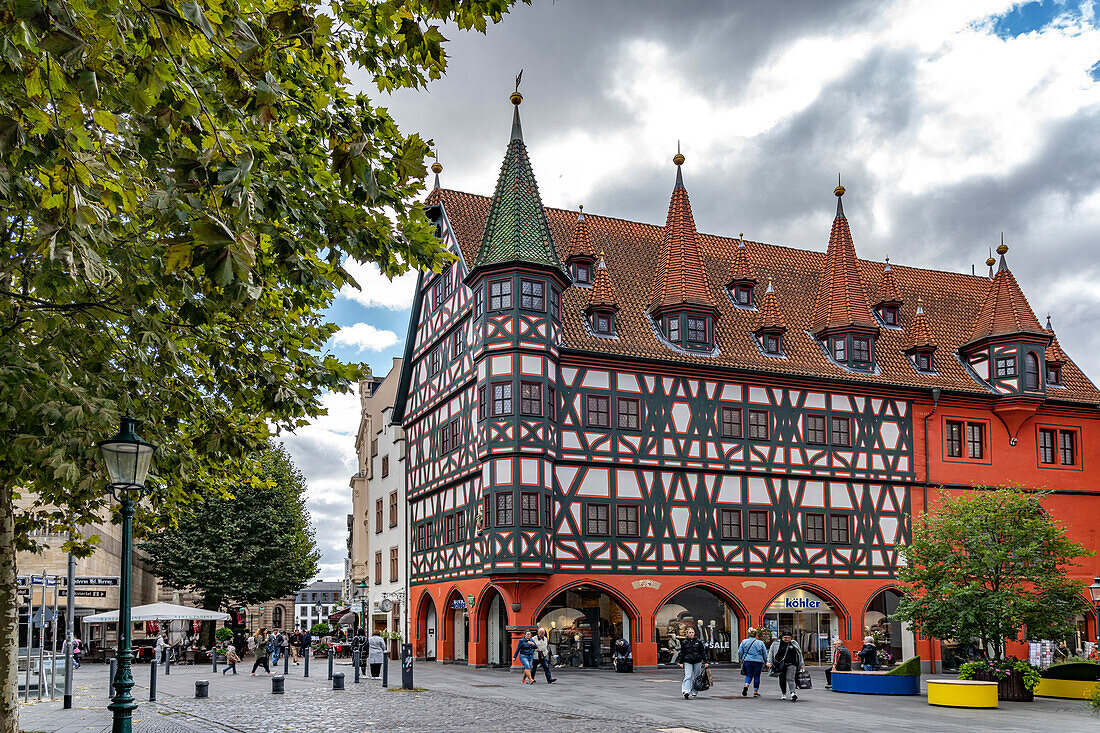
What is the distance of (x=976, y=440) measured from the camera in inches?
1663

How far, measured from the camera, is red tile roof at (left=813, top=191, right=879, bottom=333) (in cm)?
4162

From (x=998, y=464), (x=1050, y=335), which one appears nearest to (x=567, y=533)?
(x=998, y=464)

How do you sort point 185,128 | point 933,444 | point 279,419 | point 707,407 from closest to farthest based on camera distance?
point 185,128, point 279,419, point 707,407, point 933,444

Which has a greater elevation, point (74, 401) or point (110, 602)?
point (74, 401)

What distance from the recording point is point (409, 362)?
44.8 meters

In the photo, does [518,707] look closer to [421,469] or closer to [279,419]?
[279,419]

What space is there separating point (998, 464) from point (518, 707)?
27.6m

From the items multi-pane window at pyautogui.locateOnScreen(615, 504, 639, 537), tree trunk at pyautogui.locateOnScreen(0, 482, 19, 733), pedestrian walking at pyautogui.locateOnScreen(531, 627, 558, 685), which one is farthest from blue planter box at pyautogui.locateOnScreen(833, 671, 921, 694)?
tree trunk at pyautogui.locateOnScreen(0, 482, 19, 733)

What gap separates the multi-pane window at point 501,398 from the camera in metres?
34.6

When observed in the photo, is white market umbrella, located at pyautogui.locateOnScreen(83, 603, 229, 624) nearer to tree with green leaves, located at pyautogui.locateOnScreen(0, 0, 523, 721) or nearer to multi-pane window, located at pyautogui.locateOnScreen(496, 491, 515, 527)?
multi-pane window, located at pyautogui.locateOnScreen(496, 491, 515, 527)

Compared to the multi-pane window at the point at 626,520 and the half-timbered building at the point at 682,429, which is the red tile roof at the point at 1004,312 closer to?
the half-timbered building at the point at 682,429

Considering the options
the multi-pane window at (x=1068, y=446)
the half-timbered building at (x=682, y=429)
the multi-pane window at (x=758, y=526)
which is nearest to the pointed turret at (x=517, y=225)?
the half-timbered building at (x=682, y=429)

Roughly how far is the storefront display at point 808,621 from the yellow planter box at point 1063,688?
40.0ft

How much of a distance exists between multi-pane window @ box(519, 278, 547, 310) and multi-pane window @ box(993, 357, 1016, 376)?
19.5 metres
